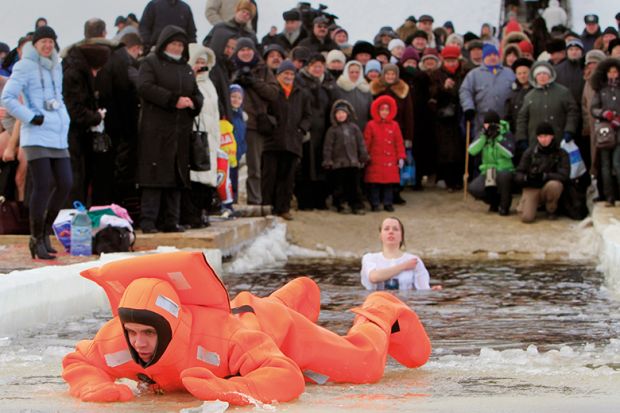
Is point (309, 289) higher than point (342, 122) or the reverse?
the reverse

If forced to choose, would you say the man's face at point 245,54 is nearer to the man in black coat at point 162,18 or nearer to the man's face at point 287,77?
the man's face at point 287,77

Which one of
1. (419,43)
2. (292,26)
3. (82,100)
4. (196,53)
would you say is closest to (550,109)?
(419,43)

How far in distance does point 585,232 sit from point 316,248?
309cm

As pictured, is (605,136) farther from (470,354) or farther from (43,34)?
(470,354)

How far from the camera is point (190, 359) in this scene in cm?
453

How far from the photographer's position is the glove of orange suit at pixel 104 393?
176 inches

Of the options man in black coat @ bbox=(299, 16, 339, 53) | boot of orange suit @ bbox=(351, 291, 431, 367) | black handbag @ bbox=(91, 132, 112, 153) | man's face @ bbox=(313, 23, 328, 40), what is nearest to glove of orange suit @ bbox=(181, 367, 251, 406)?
boot of orange suit @ bbox=(351, 291, 431, 367)

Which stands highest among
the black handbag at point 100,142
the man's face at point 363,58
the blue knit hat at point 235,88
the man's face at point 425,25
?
the man's face at point 425,25

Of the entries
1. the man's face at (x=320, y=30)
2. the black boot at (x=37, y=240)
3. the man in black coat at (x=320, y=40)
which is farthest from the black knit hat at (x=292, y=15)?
the black boot at (x=37, y=240)

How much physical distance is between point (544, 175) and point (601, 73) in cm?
140

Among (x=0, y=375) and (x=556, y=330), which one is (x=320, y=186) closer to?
(x=556, y=330)

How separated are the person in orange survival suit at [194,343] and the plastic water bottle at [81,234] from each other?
518 cm

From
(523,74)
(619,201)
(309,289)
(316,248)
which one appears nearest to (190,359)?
(309,289)

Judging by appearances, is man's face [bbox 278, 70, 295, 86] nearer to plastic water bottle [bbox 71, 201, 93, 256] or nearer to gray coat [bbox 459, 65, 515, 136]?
gray coat [bbox 459, 65, 515, 136]
